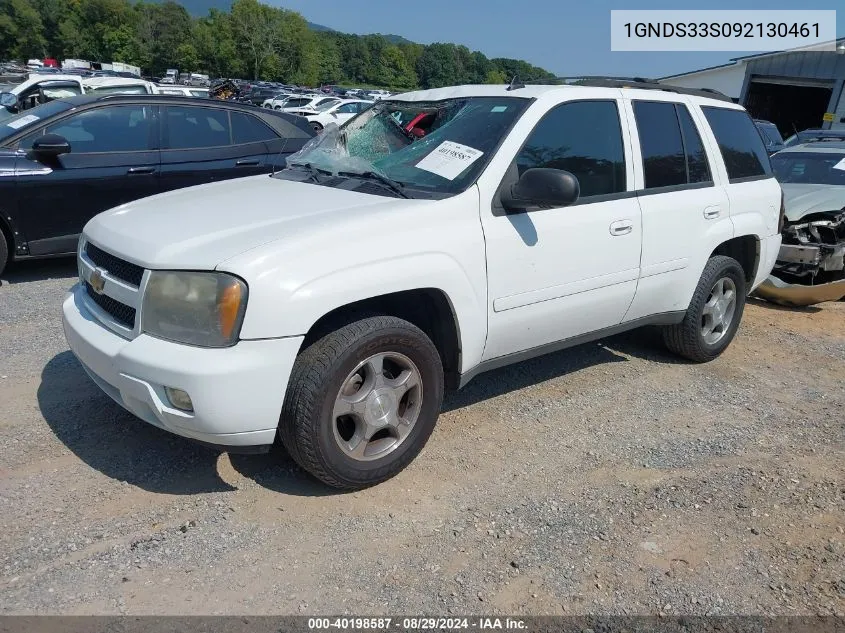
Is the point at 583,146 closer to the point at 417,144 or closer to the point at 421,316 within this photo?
the point at 417,144

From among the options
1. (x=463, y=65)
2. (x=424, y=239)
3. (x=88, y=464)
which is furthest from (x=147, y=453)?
(x=463, y=65)

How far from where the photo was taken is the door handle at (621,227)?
13.3ft

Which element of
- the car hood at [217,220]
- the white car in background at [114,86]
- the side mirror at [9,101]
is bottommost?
the car hood at [217,220]

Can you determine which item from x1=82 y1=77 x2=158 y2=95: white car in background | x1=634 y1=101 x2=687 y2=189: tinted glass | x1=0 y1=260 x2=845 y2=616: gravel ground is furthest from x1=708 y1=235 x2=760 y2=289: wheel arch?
x1=82 y1=77 x2=158 y2=95: white car in background

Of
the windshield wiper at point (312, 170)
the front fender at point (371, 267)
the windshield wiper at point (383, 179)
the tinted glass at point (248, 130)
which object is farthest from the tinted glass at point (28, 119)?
the front fender at point (371, 267)

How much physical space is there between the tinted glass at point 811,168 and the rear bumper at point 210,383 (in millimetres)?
7308

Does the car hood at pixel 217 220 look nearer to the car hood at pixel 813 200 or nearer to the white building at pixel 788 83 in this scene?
the car hood at pixel 813 200

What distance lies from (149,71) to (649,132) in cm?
11616

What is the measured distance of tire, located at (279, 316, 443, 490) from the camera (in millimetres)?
2994

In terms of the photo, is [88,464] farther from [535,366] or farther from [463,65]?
[463,65]

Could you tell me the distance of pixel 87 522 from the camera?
3033mm

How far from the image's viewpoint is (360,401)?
3.20 meters

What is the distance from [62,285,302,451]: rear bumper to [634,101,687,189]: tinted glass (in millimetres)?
2575

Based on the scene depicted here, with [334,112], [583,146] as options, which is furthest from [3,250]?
[334,112]
